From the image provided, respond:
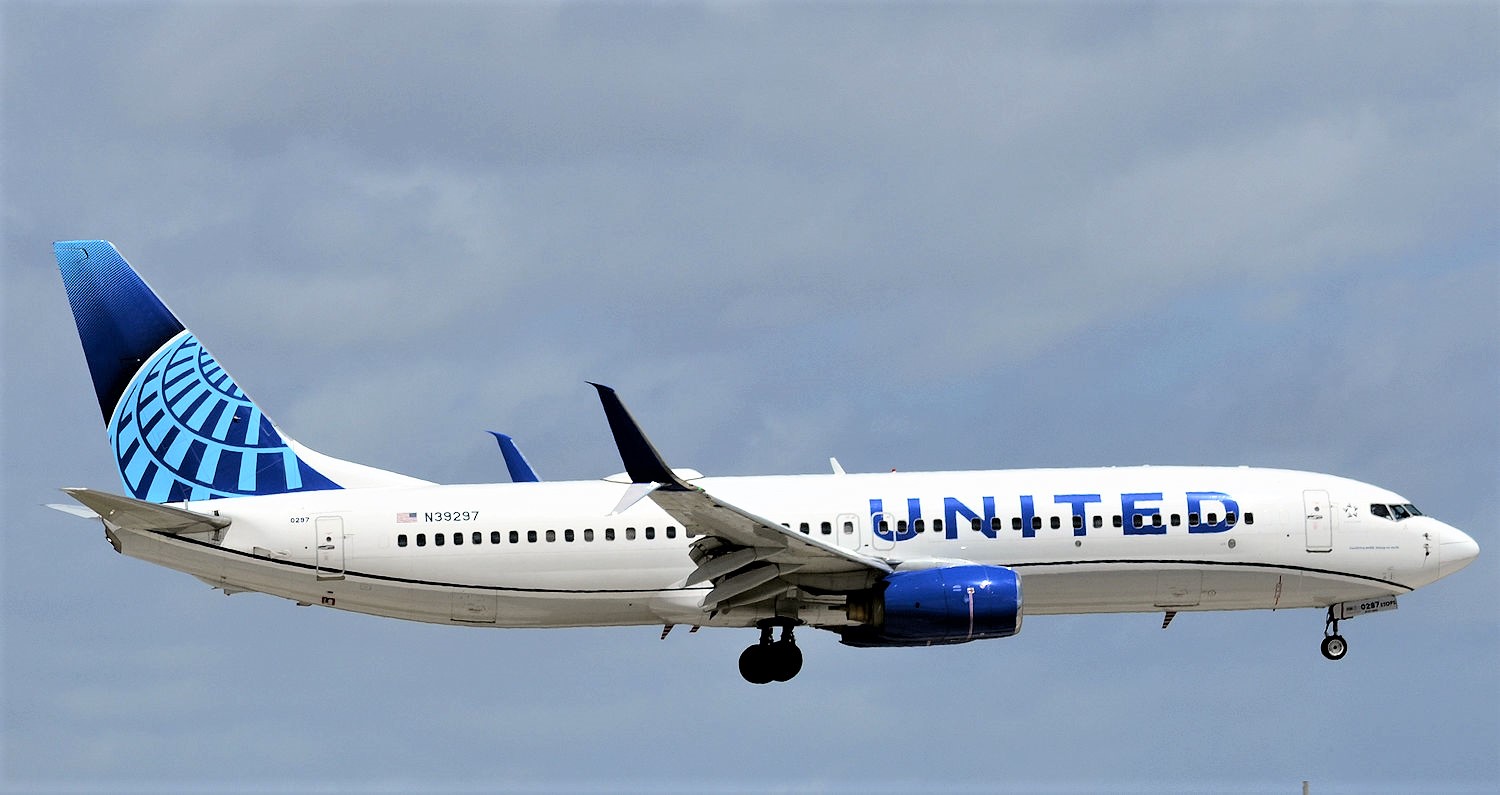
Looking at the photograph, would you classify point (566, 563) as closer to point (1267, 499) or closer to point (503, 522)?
point (503, 522)

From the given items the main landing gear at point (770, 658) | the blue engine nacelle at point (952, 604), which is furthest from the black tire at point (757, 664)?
the blue engine nacelle at point (952, 604)

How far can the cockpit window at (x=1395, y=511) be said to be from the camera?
163 feet

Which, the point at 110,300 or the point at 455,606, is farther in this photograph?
the point at 110,300

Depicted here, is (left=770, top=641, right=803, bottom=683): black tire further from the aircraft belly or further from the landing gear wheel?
the landing gear wheel

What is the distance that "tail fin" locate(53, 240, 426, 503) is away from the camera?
164 ft

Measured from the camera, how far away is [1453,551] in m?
50.1

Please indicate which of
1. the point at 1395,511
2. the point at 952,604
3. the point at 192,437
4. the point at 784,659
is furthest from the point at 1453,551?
the point at 192,437

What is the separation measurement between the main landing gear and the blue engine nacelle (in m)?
3.30

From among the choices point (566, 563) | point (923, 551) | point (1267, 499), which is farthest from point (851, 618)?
point (1267, 499)

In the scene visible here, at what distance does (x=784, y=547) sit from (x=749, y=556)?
90cm

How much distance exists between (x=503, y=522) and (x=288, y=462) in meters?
6.05

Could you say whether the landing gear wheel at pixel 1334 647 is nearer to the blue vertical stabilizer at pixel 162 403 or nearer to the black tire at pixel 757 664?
the black tire at pixel 757 664

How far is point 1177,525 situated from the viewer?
4803 cm

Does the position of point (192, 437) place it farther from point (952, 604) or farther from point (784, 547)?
point (952, 604)
